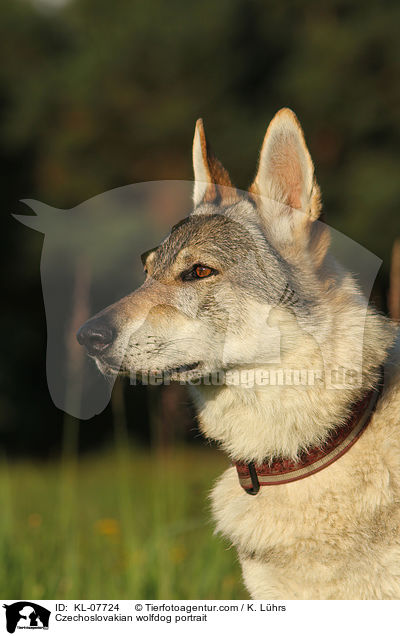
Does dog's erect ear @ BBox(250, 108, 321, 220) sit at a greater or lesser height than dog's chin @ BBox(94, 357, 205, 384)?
greater

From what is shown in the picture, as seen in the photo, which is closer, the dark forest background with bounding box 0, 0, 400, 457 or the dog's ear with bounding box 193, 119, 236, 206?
the dog's ear with bounding box 193, 119, 236, 206

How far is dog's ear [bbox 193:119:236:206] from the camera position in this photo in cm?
323

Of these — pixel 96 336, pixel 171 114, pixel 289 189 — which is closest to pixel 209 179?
pixel 289 189

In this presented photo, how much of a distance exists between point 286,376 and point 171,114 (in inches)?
506

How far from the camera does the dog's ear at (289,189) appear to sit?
8.82 ft

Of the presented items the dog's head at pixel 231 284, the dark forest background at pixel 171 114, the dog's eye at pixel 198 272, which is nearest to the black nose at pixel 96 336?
the dog's head at pixel 231 284

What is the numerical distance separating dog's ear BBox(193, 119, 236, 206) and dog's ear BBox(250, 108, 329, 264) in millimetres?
305

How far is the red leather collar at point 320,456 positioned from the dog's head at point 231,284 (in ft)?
1.25

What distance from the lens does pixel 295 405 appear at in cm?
266

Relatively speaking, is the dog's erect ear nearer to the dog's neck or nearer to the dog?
the dog
